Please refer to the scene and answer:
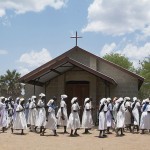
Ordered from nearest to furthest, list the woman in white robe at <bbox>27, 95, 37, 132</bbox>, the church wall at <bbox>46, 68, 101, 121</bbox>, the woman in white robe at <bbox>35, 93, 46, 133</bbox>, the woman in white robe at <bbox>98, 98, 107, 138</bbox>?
the woman in white robe at <bbox>98, 98, 107, 138</bbox>
the woman in white robe at <bbox>35, 93, 46, 133</bbox>
the woman in white robe at <bbox>27, 95, 37, 132</bbox>
the church wall at <bbox>46, 68, 101, 121</bbox>

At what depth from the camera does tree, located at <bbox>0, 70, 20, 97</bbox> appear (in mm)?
52969

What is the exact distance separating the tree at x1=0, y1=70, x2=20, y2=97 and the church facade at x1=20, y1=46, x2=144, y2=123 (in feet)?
87.5

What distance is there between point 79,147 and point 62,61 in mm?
9779

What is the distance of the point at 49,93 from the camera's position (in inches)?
1044

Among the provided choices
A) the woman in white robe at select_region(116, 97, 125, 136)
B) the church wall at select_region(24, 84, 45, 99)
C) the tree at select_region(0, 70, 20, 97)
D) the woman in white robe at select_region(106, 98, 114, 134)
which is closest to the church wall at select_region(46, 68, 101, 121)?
the church wall at select_region(24, 84, 45, 99)

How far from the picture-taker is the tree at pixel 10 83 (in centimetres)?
5297

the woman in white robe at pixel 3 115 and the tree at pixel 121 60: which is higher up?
the tree at pixel 121 60

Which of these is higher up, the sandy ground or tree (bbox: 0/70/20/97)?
tree (bbox: 0/70/20/97)

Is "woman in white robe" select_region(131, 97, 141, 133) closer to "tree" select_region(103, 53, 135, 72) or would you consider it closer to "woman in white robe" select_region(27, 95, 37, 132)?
"woman in white robe" select_region(27, 95, 37, 132)

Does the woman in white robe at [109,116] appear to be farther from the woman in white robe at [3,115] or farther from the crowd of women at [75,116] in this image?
the woman in white robe at [3,115]

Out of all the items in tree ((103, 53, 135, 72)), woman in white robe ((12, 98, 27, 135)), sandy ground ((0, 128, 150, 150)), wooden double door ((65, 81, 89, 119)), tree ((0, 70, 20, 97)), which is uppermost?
tree ((103, 53, 135, 72))

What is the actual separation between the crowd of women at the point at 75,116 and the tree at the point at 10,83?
31.4 metres

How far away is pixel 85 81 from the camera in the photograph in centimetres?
2605

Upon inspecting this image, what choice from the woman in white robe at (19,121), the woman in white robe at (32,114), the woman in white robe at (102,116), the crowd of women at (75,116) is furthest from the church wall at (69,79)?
the woman in white robe at (19,121)
